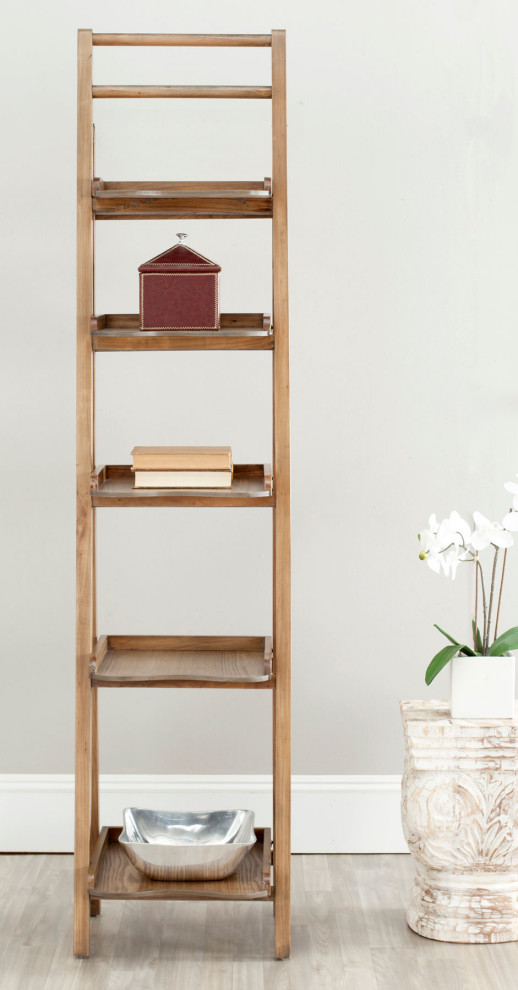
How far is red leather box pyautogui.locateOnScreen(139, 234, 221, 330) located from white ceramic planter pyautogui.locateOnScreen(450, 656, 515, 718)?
96 cm

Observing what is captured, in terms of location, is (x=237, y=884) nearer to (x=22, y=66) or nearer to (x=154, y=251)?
(x=154, y=251)

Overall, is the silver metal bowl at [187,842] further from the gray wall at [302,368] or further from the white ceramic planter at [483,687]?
the white ceramic planter at [483,687]

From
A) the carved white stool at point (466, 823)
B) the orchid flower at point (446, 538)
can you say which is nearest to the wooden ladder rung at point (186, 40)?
the orchid flower at point (446, 538)

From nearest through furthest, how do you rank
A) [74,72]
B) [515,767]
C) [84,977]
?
[84,977] → [515,767] → [74,72]

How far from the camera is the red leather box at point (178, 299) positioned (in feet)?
7.14

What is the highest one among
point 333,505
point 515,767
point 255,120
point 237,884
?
point 255,120

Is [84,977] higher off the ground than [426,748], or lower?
lower

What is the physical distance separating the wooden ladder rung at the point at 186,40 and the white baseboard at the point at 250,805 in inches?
72.5

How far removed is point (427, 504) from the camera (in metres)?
2.76

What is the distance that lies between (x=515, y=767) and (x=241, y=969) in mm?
746

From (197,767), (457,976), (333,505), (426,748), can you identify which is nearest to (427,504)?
(333,505)

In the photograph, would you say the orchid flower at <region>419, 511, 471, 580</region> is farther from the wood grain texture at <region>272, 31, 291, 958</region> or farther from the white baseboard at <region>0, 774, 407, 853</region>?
the white baseboard at <region>0, 774, 407, 853</region>

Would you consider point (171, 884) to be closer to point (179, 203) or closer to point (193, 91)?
point (179, 203)

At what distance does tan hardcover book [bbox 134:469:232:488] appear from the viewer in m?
2.20
